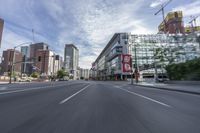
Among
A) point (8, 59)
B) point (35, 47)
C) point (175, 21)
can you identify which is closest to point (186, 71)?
point (35, 47)

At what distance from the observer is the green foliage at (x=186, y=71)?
2786 centimetres

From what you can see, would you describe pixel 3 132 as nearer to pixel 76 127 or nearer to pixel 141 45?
pixel 76 127

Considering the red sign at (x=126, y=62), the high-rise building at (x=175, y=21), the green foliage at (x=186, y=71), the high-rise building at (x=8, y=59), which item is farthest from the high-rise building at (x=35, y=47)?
the high-rise building at (x=175, y=21)

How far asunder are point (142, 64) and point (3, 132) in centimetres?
8586

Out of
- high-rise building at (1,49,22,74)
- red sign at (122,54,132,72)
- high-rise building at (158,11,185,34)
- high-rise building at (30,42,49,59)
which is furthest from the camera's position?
high-rise building at (158,11,185,34)

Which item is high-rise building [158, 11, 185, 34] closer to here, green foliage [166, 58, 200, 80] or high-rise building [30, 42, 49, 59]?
green foliage [166, 58, 200, 80]

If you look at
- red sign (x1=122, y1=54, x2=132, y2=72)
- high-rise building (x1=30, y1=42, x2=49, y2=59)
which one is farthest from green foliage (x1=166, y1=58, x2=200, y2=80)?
high-rise building (x1=30, y1=42, x2=49, y2=59)

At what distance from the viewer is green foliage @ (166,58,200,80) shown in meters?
27.9

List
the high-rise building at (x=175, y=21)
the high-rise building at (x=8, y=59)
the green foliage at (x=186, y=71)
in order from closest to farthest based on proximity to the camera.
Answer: the green foliage at (x=186, y=71) → the high-rise building at (x=8, y=59) → the high-rise building at (x=175, y=21)

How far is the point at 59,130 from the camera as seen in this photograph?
3.69 metres

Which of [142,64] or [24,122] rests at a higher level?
[142,64]

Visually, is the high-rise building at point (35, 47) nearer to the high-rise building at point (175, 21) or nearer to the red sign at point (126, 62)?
the red sign at point (126, 62)

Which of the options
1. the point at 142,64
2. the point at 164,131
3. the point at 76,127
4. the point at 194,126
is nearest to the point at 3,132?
the point at 76,127

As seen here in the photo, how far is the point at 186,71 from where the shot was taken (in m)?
31.2
